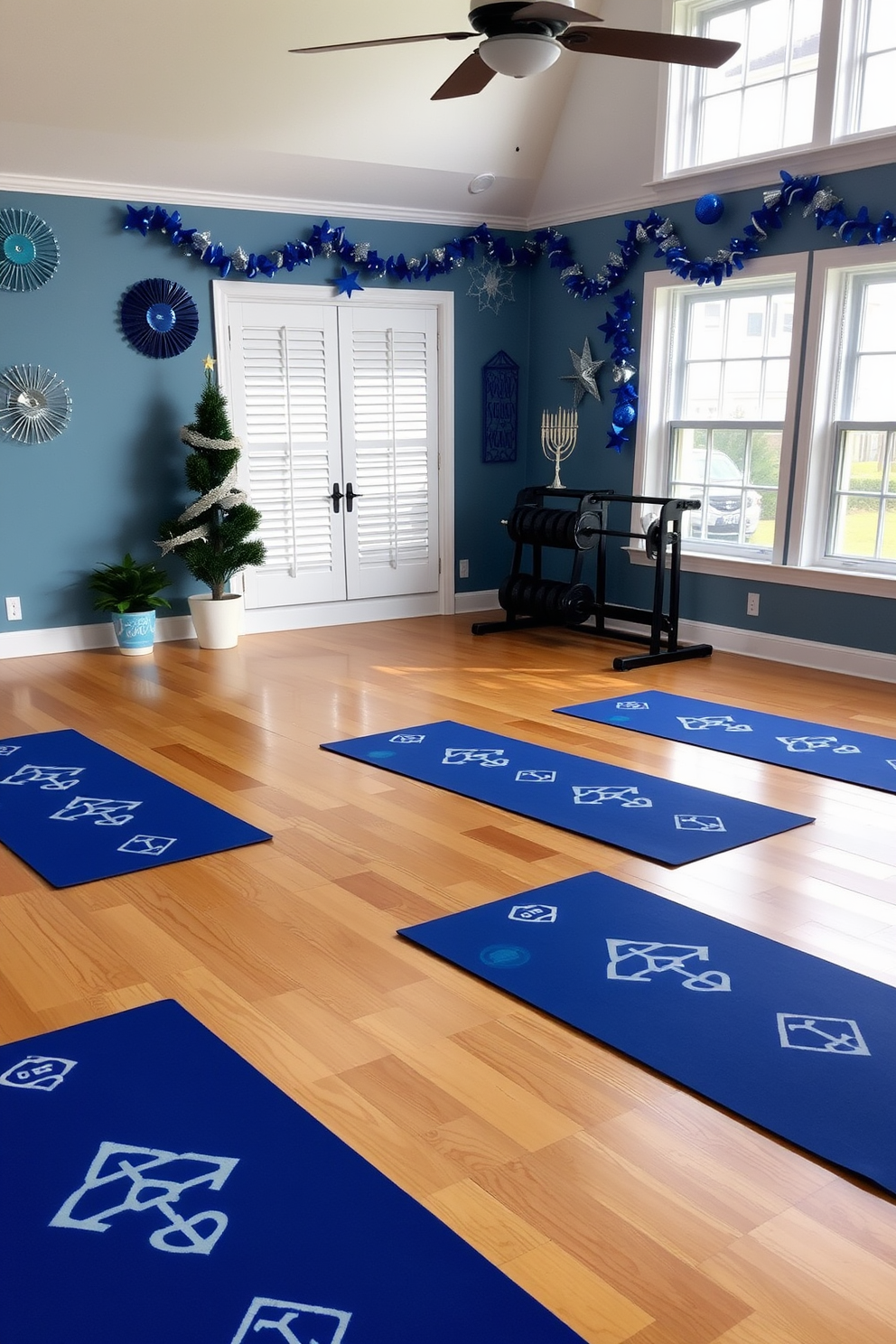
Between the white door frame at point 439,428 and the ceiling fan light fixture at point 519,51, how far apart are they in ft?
10.8

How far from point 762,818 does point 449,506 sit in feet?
13.9

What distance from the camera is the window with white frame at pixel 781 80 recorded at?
5254 mm

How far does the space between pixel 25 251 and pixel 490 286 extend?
2.92 metres

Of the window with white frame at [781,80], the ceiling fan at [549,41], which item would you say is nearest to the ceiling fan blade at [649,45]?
the ceiling fan at [549,41]

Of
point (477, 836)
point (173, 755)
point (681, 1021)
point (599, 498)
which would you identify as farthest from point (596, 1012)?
point (599, 498)

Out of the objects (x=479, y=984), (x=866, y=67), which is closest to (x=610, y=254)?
(x=866, y=67)

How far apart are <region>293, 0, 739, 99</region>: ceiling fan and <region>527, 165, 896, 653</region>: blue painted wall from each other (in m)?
2.05

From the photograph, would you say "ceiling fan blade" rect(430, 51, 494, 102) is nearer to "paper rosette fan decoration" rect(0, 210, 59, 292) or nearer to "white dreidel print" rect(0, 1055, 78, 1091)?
"paper rosette fan decoration" rect(0, 210, 59, 292)

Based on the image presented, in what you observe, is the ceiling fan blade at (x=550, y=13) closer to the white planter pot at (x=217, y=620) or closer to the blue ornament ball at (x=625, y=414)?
the blue ornament ball at (x=625, y=414)

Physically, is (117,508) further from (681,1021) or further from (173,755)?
(681,1021)

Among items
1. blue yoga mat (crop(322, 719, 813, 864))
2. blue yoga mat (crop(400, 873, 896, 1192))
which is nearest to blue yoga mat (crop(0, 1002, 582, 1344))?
blue yoga mat (crop(400, 873, 896, 1192))

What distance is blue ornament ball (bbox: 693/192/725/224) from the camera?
235 inches

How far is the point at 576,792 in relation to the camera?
4.01m

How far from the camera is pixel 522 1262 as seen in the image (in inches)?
70.3
